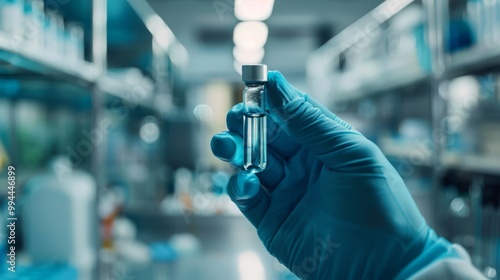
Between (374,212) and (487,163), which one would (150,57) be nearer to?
(487,163)

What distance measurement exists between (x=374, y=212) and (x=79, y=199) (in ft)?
3.61

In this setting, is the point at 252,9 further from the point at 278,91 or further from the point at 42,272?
the point at 278,91

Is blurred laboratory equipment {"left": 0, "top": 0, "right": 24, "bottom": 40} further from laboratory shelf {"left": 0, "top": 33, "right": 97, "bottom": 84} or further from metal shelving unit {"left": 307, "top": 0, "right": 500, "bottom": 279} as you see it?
metal shelving unit {"left": 307, "top": 0, "right": 500, "bottom": 279}

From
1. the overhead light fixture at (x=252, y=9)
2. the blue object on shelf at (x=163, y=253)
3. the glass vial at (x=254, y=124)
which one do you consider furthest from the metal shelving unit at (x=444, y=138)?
the blue object on shelf at (x=163, y=253)

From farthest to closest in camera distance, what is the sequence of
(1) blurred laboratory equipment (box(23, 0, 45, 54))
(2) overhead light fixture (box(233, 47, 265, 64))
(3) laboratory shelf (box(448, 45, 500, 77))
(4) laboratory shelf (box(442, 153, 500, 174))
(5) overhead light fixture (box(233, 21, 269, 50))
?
1. (2) overhead light fixture (box(233, 47, 265, 64))
2. (5) overhead light fixture (box(233, 21, 269, 50))
3. (4) laboratory shelf (box(442, 153, 500, 174))
4. (3) laboratory shelf (box(448, 45, 500, 77))
5. (1) blurred laboratory equipment (box(23, 0, 45, 54))

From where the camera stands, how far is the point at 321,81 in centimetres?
470

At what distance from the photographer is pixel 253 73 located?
0.81 metres

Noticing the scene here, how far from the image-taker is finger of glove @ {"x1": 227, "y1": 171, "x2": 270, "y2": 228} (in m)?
0.90

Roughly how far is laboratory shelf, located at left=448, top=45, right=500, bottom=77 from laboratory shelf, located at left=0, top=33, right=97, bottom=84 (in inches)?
51.8

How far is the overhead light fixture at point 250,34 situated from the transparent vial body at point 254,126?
3584mm

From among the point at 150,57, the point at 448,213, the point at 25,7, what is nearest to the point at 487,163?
the point at 448,213

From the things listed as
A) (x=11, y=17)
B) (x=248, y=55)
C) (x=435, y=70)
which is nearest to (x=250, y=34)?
(x=248, y=55)

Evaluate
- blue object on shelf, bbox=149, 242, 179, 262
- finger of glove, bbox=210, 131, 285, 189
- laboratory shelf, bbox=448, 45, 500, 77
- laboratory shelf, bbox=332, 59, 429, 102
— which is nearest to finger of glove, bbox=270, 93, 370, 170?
finger of glove, bbox=210, 131, 285, 189

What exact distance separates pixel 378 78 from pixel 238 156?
221 cm
